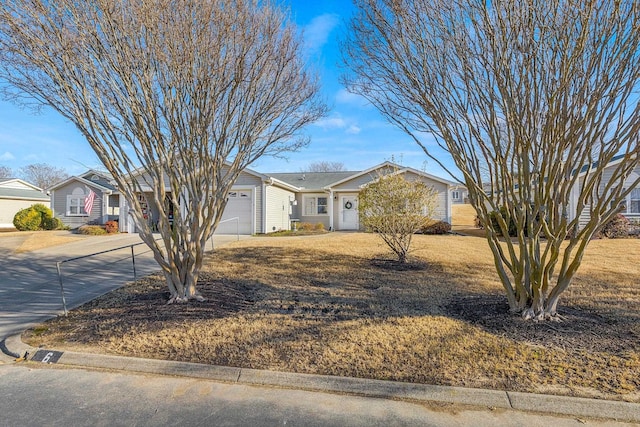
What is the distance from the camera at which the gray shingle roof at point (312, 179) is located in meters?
22.6

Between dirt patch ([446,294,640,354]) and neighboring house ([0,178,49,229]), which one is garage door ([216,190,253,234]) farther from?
neighboring house ([0,178,49,229])

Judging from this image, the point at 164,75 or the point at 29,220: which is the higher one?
the point at 164,75

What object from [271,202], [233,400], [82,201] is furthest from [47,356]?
[82,201]

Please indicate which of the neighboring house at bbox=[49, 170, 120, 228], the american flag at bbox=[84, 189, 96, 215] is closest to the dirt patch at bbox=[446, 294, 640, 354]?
the neighboring house at bbox=[49, 170, 120, 228]

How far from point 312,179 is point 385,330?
798 inches

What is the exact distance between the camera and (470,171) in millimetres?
5145

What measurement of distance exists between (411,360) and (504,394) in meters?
0.88

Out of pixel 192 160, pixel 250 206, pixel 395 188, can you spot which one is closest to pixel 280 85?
pixel 192 160

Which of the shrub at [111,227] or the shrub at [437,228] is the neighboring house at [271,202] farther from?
the shrub at [437,228]

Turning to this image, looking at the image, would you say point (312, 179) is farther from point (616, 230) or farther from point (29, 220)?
point (29, 220)

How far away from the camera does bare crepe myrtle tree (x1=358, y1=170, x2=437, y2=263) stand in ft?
29.5

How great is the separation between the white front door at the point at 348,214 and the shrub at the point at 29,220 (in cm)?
1739

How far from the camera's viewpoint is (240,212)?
58.6 feet

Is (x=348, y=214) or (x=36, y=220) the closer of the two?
(x=36, y=220)
